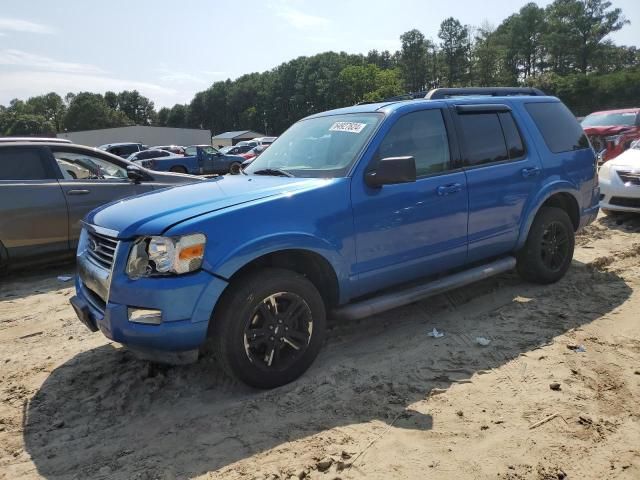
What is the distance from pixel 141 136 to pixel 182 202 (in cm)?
7438

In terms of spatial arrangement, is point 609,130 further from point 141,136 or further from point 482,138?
point 141,136

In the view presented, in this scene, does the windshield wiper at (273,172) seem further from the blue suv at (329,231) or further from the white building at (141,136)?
the white building at (141,136)

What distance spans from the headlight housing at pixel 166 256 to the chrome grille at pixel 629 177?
23.3 feet

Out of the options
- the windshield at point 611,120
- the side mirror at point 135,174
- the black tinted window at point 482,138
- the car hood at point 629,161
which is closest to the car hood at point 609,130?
the windshield at point 611,120

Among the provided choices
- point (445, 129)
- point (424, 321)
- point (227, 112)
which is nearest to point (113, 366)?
point (424, 321)

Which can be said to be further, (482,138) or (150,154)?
(150,154)

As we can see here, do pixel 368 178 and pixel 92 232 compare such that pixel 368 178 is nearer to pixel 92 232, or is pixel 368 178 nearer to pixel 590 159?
pixel 92 232

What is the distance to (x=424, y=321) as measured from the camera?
→ 4.31m

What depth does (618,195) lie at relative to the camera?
7551 millimetres

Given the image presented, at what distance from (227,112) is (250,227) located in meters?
134

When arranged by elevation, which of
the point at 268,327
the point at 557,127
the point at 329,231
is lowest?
the point at 268,327

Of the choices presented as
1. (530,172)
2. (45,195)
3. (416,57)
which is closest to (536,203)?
(530,172)

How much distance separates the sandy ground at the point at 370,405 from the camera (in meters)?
2.53

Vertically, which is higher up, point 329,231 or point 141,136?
point 141,136
